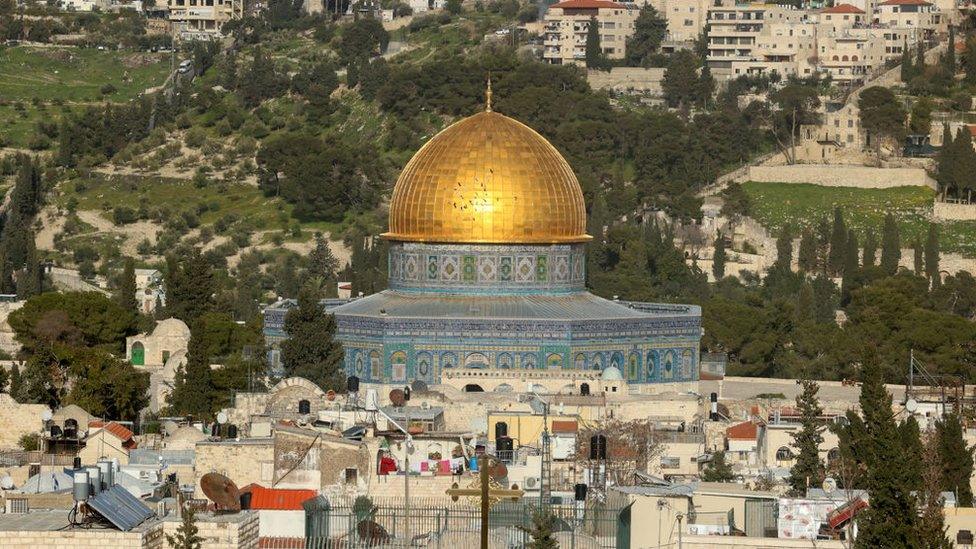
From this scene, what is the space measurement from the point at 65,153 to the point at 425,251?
51.3m

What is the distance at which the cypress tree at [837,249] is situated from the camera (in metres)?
91.1

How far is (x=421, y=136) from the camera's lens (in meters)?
110

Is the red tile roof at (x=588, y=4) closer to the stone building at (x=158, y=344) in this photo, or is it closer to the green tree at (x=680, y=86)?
the green tree at (x=680, y=86)

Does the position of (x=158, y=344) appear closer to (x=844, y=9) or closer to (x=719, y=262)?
(x=719, y=262)

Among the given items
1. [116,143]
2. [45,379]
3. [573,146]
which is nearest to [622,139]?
[573,146]

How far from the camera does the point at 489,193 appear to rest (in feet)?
202

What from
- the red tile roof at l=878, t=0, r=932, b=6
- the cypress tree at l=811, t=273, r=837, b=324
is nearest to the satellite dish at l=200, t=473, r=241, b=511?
the cypress tree at l=811, t=273, r=837, b=324

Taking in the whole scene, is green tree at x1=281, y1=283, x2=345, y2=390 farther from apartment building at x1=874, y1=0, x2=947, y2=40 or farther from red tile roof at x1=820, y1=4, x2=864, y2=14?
red tile roof at x1=820, y1=4, x2=864, y2=14

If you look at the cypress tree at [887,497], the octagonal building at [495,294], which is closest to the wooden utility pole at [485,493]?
the cypress tree at [887,497]

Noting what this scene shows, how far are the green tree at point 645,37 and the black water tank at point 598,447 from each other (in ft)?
312

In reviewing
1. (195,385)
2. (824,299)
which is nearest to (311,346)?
(195,385)

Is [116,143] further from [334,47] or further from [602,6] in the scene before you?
[602,6]

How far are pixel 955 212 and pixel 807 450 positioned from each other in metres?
65.3

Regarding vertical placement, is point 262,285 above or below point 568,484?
below
